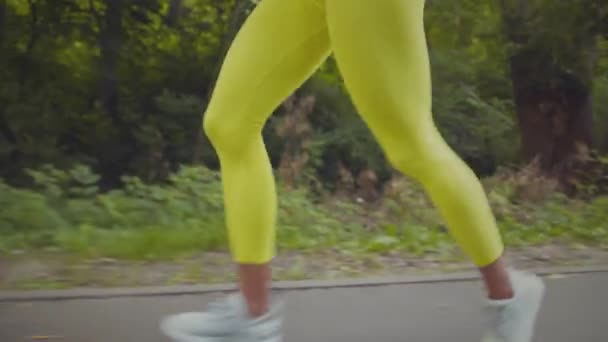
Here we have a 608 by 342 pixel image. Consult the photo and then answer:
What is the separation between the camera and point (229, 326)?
2.68m

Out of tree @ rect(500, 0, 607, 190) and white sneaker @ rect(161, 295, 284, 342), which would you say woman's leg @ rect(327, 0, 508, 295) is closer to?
white sneaker @ rect(161, 295, 284, 342)

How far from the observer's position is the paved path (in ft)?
10.5

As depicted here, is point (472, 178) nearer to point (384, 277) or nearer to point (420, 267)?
point (384, 277)

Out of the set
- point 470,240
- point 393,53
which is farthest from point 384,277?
point 393,53

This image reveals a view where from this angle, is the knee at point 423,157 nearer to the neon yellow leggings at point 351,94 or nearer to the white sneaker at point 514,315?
the neon yellow leggings at point 351,94

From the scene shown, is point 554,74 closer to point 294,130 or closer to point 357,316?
point 294,130

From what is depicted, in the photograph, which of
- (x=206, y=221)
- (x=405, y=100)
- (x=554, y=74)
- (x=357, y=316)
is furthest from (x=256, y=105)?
(x=554, y=74)

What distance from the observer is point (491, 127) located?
11898 mm

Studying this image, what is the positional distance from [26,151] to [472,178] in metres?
7.81

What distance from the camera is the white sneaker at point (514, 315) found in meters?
2.58

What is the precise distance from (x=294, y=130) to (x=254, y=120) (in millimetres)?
5544

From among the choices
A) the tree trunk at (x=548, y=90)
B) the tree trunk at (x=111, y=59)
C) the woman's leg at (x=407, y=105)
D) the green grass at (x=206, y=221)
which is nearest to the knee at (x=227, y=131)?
the woman's leg at (x=407, y=105)

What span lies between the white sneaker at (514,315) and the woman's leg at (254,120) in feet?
2.13

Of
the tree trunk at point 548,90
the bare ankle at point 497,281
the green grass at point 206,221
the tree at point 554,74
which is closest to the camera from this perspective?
the bare ankle at point 497,281
